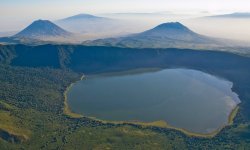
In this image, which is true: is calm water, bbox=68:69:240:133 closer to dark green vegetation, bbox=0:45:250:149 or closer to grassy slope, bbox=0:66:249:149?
dark green vegetation, bbox=0:45:250:149

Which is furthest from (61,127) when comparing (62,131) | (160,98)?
(160,98)

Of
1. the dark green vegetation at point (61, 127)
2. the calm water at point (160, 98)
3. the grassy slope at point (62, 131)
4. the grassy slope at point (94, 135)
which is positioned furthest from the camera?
the calm water at point (160, 98)

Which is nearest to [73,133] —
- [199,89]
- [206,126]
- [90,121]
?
[90,121]

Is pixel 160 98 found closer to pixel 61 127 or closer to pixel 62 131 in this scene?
pixel 61 127

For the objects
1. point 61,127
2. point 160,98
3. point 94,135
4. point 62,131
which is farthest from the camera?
point 160,98

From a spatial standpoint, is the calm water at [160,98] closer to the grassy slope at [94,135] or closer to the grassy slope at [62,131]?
the grassy slope at [94,135]

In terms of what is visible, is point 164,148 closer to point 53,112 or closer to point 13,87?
point 53,112

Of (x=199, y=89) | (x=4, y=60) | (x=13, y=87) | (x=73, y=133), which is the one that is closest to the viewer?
(x=73, y=133)

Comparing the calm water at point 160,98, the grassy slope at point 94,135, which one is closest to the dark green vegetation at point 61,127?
the grassy slope at point 94,135
